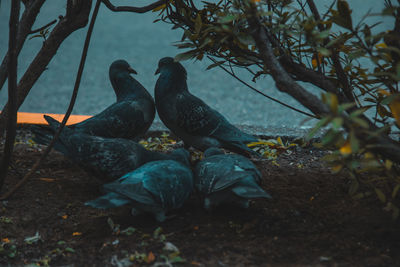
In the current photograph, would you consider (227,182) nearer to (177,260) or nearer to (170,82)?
(177,260)

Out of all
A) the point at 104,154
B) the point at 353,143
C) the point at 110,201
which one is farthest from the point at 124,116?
the point at 353,143

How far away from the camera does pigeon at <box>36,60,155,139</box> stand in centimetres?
281

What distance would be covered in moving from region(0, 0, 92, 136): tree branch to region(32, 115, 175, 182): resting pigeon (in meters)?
0.35

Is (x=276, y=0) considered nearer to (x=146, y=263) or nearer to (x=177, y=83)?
(x=177, y=83)

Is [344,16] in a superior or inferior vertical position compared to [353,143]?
superior

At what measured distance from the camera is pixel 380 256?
1.72 metres

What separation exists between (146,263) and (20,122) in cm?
273

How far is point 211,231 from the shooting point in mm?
1957

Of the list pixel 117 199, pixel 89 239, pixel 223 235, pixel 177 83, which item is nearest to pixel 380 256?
pixel 223 235

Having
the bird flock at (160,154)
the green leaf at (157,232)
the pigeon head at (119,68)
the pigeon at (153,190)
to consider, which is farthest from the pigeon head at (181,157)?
the pigeon head at (119,68)

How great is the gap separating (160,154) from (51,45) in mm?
880

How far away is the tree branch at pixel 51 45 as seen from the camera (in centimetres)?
243

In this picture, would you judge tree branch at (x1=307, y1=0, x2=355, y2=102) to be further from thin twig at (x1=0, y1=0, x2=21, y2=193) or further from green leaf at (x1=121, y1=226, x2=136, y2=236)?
thin twig at (x1=0, y1=0, x2=21, y2=193)

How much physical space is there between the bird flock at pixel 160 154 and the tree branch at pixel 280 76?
0.46 m
